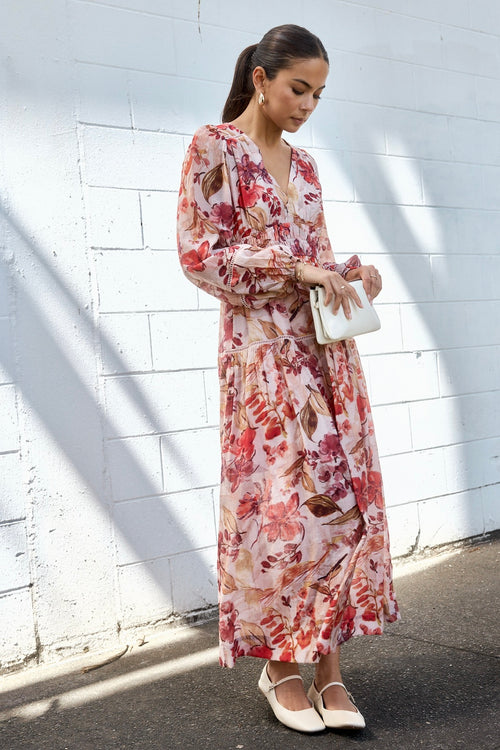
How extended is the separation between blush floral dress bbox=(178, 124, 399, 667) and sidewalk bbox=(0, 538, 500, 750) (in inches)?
8.7

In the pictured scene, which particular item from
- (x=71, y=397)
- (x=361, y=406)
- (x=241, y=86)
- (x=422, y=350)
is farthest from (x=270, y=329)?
(x=422, y=350)

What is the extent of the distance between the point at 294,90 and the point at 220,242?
412mm

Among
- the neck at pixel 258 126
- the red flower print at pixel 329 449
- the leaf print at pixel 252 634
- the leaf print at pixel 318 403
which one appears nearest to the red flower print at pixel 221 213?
the neck at pixel 258 126

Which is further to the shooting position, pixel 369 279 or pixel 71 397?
pixel 71 397

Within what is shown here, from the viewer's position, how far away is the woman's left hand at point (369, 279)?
2.23 metres

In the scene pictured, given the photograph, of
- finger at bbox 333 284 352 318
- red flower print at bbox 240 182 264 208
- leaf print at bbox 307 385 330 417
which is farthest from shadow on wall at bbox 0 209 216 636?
finger at bbox 333 284 352 318

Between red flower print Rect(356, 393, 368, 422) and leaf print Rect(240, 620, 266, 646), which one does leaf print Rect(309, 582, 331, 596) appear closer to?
leaf print Rect(240, 620, 266, 646)

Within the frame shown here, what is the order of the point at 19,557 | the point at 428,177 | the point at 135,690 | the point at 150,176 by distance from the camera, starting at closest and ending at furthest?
the point at 135,690 < the point at 19,557 < the point at 150,176 < the point at 428,177

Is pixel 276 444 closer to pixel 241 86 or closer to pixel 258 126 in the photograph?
pixel 258 126

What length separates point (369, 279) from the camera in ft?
7.35

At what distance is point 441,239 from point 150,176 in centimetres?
147

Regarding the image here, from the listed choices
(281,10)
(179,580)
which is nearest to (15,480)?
(179,580)

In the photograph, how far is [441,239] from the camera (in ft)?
13.2

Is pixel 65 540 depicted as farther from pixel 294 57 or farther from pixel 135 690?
pixel 294 57
